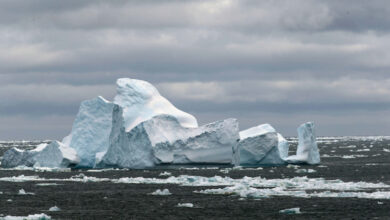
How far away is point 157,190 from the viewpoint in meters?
27.7

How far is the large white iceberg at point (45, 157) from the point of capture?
4294 centimetres

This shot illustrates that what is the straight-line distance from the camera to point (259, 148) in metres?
42.2

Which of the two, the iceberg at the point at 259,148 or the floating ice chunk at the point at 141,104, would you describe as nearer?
the iceberg at the point at 259,148

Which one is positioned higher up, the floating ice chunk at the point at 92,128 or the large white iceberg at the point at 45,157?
the floating ice chunk at the point at 92,128

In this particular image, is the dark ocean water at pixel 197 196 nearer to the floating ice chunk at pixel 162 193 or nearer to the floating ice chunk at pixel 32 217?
the floating ice chunk at pixel 162 193

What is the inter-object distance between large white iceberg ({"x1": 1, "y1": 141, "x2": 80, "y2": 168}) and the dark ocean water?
457 centimetres

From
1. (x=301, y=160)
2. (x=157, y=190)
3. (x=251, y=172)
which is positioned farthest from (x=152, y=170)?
(x=157, y=190)

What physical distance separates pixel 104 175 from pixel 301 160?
13.0 m

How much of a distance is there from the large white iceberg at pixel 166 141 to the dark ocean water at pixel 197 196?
256 centimetres

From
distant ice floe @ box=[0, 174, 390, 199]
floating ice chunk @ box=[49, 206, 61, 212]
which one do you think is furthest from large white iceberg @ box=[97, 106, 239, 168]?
floating ice chunk @ box=[49, 206, 61, 212]

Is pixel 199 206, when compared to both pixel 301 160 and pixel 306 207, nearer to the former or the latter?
pixel 306 207

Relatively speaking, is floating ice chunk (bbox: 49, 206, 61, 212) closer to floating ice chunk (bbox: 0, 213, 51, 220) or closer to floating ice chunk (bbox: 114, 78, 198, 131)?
floating ice chunk (bbox: 0, 213, 51, 220)

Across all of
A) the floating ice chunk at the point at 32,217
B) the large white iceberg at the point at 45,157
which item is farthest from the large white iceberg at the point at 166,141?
the floating ice chunk at the point at 32,217

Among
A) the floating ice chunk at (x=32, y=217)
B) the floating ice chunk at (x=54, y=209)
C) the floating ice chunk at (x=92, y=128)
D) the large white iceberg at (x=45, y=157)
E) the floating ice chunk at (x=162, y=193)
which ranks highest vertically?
the floating ice chunk at (x=92, y=128)
